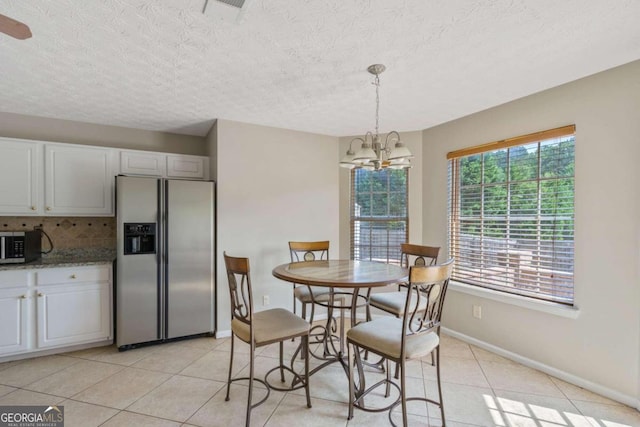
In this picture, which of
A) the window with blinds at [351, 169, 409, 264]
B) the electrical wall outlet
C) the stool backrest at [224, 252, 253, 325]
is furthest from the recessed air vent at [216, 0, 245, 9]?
the electrical wall outlet

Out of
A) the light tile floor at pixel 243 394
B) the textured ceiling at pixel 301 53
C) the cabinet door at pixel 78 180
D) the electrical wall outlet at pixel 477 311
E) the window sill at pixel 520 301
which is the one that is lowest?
the light tile floor at pixel 243 394

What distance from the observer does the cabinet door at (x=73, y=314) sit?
2730 millimetres

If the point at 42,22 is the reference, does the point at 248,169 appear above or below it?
below

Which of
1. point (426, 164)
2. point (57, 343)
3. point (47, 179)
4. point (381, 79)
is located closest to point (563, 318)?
point (426, 164)

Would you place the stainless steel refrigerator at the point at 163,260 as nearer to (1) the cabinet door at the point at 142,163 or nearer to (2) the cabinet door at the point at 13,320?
(1) the cabinet door at the point at 142,163

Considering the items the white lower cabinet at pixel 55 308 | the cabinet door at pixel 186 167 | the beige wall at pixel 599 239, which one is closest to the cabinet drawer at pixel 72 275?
the white lower cabinet at pixel 55 308

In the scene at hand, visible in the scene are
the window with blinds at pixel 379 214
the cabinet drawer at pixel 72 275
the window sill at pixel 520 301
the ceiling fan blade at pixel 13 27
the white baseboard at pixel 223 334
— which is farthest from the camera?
the window with blinds at pixel 379 214

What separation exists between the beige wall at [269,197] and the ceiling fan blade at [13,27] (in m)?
1.97

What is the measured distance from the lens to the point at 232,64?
208 centimetres

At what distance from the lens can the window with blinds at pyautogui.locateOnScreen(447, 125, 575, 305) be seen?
2443 millimetres

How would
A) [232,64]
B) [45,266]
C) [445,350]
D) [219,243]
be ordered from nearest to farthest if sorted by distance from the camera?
[232,64]
[45,266]
[445,350]
[219,243]

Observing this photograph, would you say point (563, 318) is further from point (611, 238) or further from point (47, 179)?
point (47, 179)

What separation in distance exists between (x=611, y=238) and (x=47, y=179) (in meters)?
4.93

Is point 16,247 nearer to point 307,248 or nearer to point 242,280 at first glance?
point 242,280
